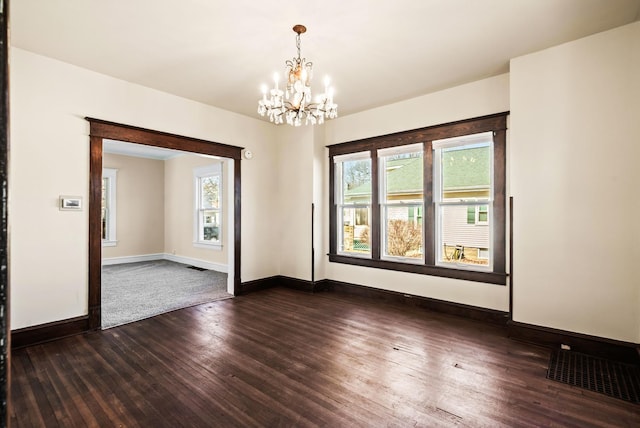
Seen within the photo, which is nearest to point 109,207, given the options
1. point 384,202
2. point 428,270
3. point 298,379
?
point 384,202

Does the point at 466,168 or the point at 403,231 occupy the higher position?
the point at 466,168

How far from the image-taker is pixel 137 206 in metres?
8.23

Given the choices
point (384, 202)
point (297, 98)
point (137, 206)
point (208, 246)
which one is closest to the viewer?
point (297, 98)

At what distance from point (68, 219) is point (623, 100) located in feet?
18.3

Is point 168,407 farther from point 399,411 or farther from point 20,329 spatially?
point 20,329

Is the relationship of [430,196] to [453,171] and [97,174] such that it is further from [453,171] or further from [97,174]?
[97,174]

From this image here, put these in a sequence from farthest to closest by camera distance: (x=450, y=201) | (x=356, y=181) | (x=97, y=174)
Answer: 1. (x=356, y=181)
2. (x=450, y=201)
3. (x=97, y=174)

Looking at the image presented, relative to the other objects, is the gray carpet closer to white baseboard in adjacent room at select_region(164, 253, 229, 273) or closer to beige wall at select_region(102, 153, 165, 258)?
white baseboard in adjacent room at select_region(164, 253, 229, 273)

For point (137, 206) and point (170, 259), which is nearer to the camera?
point (137, 206)

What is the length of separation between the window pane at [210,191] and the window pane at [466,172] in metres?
5.02

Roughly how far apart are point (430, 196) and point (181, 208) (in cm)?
629

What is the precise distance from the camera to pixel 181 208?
8.19 metres

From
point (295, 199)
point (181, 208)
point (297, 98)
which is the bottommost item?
point (181, 208)

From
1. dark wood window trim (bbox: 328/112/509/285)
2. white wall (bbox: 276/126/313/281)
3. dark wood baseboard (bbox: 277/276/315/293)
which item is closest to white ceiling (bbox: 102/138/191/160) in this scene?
white wall (bbox: 276/126/313/281)
